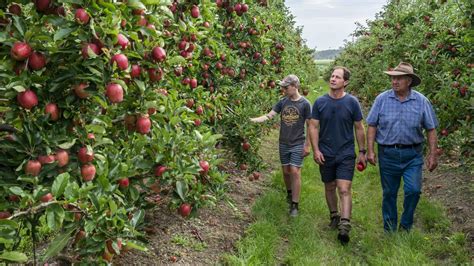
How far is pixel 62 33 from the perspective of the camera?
1.92 meters

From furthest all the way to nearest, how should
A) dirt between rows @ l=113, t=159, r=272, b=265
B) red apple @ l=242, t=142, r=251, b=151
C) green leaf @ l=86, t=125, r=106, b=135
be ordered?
1. red apple @ l=242, t=142, r=251, b=151
2. dirt between rows @ l=113, t=159, r=272, b=265
3. green leaf @ l=86, t=125, r=106, b=135

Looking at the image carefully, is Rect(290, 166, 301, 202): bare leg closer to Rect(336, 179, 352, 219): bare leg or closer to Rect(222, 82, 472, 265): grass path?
Rect(222, 82, 472, 265): grass path

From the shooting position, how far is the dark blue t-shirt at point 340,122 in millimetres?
4887

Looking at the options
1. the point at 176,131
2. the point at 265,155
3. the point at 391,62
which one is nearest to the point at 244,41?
the point at 265,155

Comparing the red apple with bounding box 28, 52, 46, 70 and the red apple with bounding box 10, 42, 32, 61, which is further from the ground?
the red apple with bounding box 10, 42, 32, 61

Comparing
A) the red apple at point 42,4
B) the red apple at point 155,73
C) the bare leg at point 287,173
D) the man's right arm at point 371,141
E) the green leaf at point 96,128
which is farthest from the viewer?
the bare leg at point 287,173

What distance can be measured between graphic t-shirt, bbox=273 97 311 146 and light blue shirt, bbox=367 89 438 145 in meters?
0.92

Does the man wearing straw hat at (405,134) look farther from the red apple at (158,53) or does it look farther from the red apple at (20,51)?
the red apple at (20,51)

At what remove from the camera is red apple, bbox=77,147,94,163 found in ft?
7.09

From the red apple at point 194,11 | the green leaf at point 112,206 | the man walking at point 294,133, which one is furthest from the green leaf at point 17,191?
the man walking at point 294,133

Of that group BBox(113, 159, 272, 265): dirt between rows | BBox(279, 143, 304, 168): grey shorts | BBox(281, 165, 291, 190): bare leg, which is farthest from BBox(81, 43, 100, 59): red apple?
BBox(281, 165, 291, 190): bare leg

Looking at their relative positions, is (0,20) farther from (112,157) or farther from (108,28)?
(112,157)

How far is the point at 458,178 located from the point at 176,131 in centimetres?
515

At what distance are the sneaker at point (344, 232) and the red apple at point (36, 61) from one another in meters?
3.43
